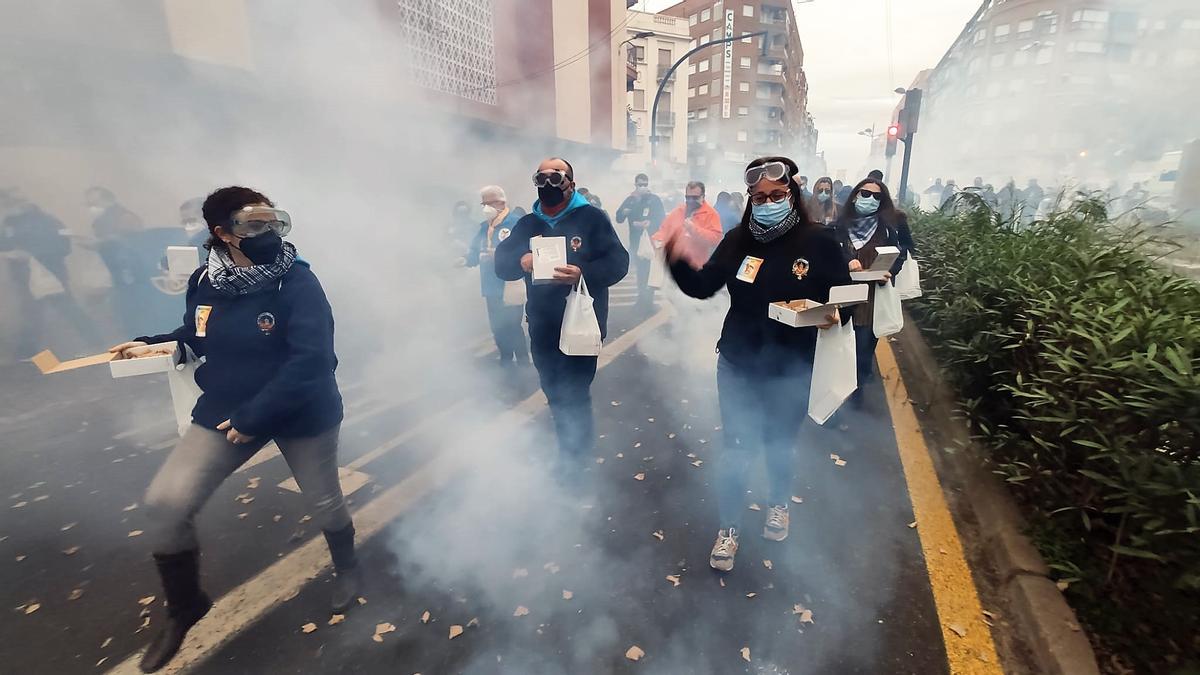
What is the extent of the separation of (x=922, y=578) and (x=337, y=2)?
20.6ft

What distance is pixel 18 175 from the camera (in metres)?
4.90

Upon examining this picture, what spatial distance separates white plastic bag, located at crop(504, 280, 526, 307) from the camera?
411cm

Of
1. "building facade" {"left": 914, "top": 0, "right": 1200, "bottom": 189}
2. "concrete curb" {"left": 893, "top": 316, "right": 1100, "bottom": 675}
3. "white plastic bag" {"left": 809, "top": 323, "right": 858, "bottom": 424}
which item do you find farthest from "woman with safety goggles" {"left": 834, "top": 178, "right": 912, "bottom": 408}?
"building facade" {"left": 914, "top": 0, "right": 1200, "bottom": 189}

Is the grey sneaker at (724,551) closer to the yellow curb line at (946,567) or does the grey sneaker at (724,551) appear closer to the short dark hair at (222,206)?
the yellow curb line at (946,567)

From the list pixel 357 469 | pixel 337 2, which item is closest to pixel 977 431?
pixel 357 469

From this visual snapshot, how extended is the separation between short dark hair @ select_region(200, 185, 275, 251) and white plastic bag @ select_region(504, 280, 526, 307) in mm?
2358

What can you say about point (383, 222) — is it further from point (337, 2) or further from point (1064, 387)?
point (1064, 387)

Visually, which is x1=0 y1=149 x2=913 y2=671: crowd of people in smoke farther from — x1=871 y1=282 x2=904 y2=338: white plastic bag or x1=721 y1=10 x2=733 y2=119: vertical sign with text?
x1=721 y1=10 x2=733 y2=119: vertical sign with text

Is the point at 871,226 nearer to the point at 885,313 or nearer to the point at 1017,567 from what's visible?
the point at 885,313

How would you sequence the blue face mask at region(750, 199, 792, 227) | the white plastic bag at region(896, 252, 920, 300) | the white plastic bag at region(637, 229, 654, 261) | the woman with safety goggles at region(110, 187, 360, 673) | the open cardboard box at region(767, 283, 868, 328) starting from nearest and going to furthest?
the woman with safety goggles at region(110, 187, 360, 673) → the open cardboard box at region(767, 283, 868, 328) → the blue face mask at region(750, 199, 792, 227) → the white plastic bag at region(896, 252, 920, 300) → the white plastic bag at region(637, 229, 654, 261)

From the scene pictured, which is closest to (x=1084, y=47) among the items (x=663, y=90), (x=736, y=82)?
(x=663, y=90)

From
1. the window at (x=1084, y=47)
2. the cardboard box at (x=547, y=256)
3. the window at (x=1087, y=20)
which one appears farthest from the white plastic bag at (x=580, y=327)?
the window at (x=1084, y=47)

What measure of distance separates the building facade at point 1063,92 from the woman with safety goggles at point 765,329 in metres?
18.8

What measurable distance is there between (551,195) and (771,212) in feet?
3.31
